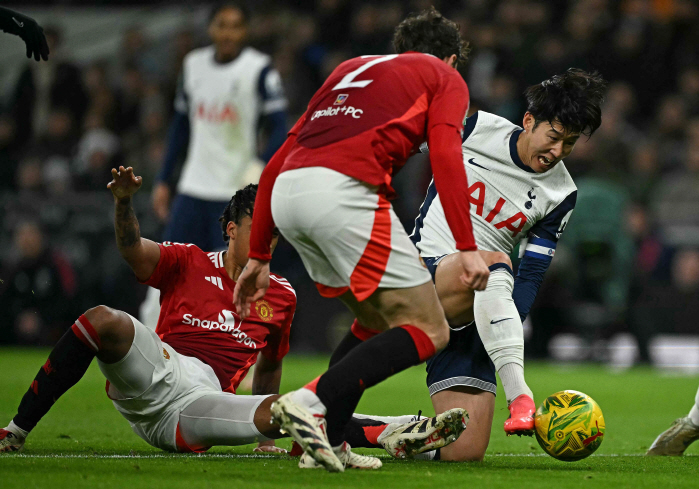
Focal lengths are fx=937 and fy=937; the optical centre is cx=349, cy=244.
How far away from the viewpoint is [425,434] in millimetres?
3861

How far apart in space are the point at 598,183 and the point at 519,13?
3484 millimetres

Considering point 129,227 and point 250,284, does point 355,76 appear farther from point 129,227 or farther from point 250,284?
point 129,227

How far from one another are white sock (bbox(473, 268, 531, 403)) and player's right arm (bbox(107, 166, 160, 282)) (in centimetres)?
148

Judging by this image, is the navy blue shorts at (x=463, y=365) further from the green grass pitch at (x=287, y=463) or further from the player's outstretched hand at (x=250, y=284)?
the player's outstretched hand at (x=250, y=284)

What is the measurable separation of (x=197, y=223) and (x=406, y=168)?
17.7 ft

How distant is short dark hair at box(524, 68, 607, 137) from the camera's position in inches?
167

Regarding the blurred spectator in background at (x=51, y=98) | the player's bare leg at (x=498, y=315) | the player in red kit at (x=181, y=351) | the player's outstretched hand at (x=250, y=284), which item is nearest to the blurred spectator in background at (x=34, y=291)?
the blurred spectator in background at (x=51, y=98)

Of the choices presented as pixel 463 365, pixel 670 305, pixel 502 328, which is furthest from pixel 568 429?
pixel 670 305

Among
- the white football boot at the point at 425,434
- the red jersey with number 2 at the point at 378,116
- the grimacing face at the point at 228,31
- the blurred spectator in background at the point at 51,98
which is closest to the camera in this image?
the red jersey with number 2 at the point at 378,116

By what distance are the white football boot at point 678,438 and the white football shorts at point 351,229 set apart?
1938 millimetres

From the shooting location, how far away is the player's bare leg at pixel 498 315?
4.04m

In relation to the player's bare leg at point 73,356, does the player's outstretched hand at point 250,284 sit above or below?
above

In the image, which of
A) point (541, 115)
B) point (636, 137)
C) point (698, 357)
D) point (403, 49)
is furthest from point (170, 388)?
point (636, 137)

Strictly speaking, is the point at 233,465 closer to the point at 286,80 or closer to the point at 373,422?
the point at 373,422
